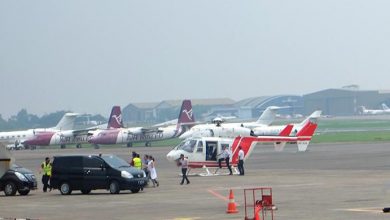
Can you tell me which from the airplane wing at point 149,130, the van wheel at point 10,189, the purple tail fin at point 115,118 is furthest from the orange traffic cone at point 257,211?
the purple tail fin at point 115,118

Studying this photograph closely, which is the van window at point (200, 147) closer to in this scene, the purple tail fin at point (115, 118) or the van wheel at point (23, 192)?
the van wheel at point (23, 192)

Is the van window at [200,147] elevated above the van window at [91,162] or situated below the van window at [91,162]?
above

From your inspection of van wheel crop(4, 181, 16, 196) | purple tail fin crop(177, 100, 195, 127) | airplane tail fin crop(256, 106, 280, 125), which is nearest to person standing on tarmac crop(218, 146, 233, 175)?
van wheel crop(4, 181, 16, 196)

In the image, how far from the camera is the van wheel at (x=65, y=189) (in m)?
41.4

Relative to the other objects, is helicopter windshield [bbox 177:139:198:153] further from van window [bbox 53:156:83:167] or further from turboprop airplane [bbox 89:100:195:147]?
turboprop airplane [bbox 89:100:195:147]

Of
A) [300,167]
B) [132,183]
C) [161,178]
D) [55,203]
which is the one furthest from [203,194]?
[300,167]

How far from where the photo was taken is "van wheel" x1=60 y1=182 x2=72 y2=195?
41375 millimetres

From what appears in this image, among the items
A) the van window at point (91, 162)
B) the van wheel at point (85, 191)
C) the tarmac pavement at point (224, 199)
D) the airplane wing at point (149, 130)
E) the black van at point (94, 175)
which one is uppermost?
the airplane wing at point (149, 130)

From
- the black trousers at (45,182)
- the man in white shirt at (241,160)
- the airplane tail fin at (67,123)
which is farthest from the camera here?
the airplane tail fin at (67,123)

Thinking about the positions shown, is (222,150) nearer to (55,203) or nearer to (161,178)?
(161,178)

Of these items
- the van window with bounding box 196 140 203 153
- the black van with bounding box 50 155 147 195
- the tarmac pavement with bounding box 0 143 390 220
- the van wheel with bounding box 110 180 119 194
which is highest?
the van window with bounding box 196 140 203 153

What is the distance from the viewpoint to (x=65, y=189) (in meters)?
41.4

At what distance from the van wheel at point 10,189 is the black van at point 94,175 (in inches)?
69.1

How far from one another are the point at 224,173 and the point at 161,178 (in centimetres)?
423
